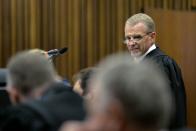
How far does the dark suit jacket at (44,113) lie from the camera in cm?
173

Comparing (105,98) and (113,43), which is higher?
(105,98)

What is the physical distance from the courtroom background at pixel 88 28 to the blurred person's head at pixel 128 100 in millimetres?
4226

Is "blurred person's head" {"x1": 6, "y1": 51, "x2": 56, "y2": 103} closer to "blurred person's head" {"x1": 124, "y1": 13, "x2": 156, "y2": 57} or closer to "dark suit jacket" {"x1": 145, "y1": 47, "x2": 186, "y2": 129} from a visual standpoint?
"dark suit jacket" {"x1": 145, "y1": 47, "x2": 186, "y2": 129}

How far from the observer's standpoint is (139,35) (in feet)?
12.0

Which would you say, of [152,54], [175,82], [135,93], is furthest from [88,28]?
[135,93]

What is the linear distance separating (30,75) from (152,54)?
1.75m

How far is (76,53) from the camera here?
5.64 metres

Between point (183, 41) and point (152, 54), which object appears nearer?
point (152, 54)

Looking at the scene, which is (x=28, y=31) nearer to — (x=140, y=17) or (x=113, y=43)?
(x=113, y=43)

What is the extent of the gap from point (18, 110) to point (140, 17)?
6.81 feet

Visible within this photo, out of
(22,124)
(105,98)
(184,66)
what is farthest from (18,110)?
(184,66)

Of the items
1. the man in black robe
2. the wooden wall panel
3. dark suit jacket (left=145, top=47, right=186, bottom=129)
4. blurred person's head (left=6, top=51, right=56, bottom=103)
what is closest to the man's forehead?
the man in black robe

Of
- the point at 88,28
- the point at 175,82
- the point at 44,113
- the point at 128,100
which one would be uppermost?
the point at 128,100

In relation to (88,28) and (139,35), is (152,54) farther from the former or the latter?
(88,28)
